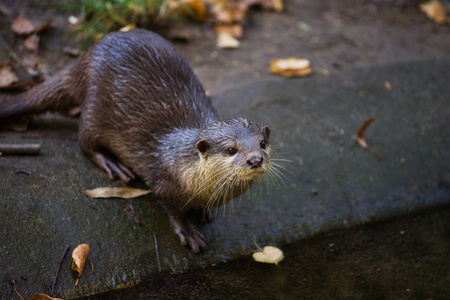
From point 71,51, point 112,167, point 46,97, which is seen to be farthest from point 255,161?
point 71,51

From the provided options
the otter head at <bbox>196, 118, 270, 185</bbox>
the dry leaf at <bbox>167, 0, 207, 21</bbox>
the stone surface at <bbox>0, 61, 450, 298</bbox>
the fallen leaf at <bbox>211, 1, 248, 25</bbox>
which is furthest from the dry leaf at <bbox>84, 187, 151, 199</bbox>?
the fallen leaf at <bbox>211, 1, 248, 25</bbox>

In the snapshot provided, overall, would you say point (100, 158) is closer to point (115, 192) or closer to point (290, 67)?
point (115, 192)

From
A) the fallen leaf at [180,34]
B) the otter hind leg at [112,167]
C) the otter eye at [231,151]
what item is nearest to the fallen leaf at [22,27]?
the fallen leaf at [180,34]

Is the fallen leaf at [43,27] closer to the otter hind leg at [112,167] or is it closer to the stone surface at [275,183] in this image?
the stone surface at [275,183]

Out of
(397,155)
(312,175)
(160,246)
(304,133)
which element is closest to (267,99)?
(304,133)

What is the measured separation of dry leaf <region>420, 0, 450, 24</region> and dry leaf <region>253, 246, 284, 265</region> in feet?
11.0

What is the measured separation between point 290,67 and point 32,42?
179 centimetres

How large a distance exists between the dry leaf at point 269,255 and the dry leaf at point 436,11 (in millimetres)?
3367

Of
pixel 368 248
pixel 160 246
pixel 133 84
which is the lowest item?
pixel 368 248

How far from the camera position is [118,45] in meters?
2.73

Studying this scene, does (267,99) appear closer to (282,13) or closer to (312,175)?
(312,175)

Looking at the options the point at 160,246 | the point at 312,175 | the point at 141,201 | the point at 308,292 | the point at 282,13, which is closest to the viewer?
the point at 308,292

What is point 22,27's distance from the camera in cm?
353

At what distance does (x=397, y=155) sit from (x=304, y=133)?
0.60 meters
